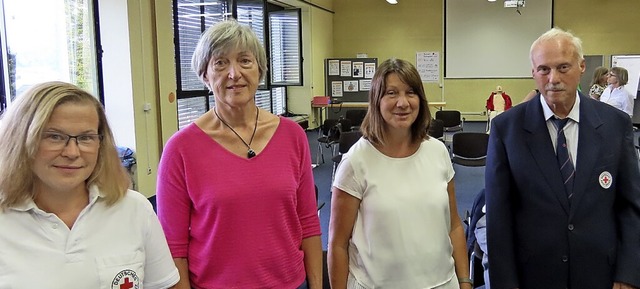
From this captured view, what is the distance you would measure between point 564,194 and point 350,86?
1040cm

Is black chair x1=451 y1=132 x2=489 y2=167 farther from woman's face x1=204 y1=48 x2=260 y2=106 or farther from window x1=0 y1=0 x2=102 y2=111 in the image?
woman's face x1=204 y1=48 x2=260 y2=106

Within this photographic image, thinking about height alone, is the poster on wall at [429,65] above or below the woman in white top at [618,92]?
above

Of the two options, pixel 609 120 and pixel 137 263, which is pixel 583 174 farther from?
pixel 137 263

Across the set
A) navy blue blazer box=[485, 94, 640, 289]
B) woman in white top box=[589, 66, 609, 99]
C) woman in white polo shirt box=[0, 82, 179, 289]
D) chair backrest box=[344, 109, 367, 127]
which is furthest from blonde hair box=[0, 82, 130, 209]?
chair backrest box=[344, 109, 367, 127]

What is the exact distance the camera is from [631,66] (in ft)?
38.8

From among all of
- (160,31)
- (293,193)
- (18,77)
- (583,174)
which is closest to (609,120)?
(583,174)

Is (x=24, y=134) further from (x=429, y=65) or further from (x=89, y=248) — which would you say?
(x=429, y=65)

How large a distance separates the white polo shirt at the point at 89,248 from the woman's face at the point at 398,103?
80 cm

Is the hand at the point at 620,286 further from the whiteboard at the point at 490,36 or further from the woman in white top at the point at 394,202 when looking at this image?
the whiteboard at the point at 490,36

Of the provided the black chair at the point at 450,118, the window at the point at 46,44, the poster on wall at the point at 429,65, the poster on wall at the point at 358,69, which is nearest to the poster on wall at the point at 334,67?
the poster on wall at the point at 358,69

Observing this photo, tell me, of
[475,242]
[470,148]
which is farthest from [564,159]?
[470,148]

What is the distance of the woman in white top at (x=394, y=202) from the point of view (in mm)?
1684

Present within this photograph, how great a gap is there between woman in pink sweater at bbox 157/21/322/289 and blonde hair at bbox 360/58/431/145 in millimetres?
340

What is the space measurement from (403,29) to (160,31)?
27.9 ft
